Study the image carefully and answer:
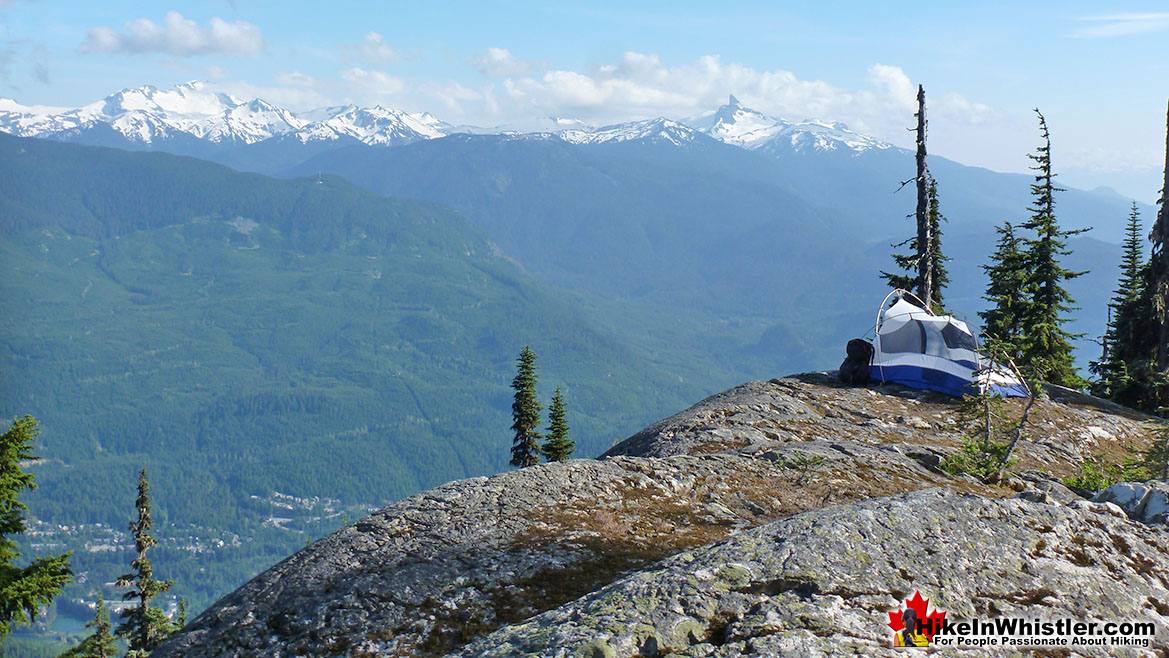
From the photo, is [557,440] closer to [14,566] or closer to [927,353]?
[927,353]

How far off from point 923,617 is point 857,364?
846 inches

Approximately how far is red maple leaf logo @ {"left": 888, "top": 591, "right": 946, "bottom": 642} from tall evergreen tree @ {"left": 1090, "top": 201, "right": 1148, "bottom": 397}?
3125 centimetres

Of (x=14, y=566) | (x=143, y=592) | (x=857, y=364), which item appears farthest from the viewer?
(x=143, y=592)

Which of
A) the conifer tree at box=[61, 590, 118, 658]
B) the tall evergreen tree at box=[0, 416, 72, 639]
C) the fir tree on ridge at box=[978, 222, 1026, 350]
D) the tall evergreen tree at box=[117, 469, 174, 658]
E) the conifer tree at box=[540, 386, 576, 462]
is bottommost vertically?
the conifer tree at box=[61, 590, 118, 658]

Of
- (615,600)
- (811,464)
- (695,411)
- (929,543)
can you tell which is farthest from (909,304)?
(615,600)

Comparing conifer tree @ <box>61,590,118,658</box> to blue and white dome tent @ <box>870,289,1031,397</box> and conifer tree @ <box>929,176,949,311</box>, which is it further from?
conifer tree @ <box>929,176,949,311</box>

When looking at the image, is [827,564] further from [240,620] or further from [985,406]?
[985,406]

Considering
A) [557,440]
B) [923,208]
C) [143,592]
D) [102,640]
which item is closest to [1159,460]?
[923,208]

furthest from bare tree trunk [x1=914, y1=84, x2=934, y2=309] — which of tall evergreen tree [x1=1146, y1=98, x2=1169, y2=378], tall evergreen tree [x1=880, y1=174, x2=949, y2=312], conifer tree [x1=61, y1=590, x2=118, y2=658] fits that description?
conifer tree [x1=61, y1=590, x2=118, y2=658]

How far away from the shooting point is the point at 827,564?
7.45 m

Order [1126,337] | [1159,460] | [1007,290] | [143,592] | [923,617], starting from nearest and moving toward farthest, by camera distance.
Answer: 1. [923,617]
2. [1159,460]
3. [143,592]
4. [1126,337]
5. [1007,290]

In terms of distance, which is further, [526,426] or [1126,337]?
[526,426]

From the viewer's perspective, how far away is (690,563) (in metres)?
7.94

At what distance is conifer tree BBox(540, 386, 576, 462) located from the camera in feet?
165
